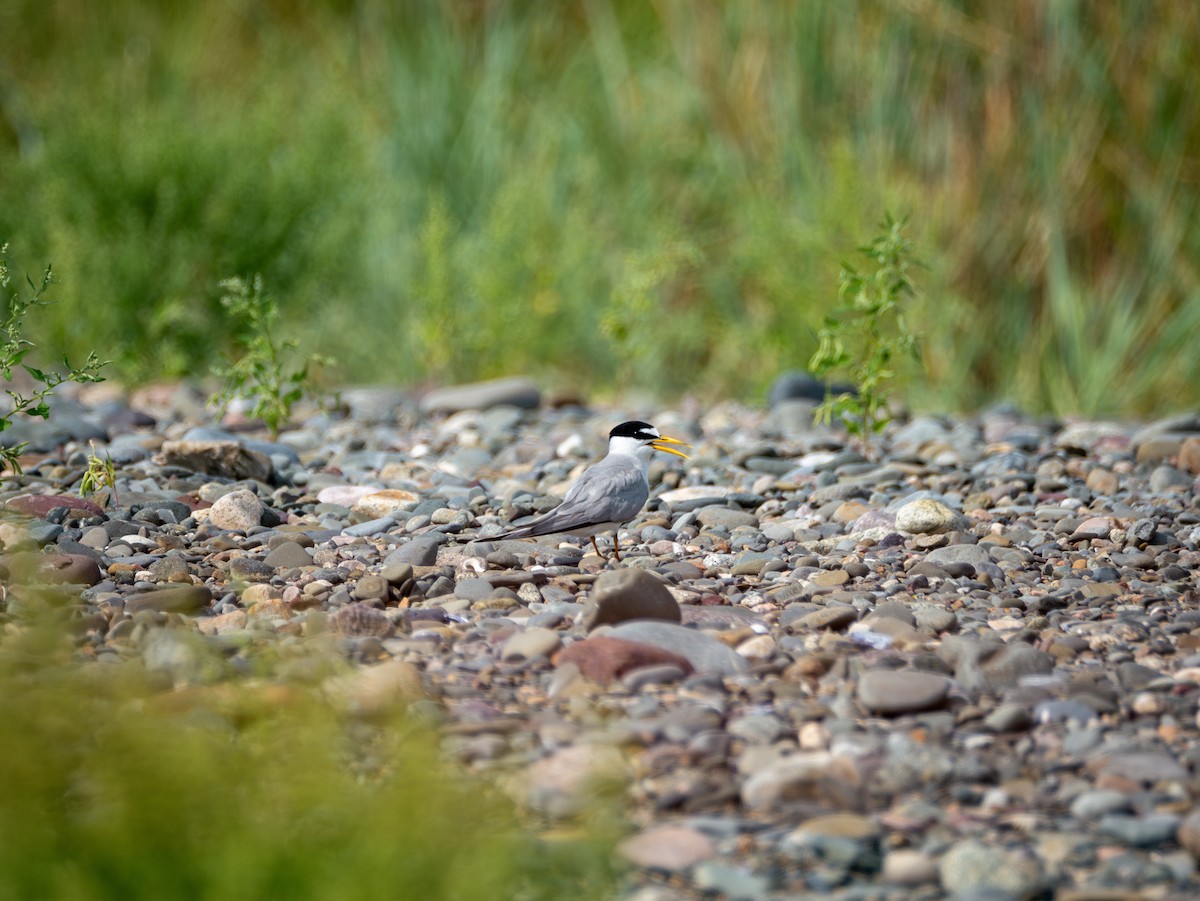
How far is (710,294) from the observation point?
7535 mm

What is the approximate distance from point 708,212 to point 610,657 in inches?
224

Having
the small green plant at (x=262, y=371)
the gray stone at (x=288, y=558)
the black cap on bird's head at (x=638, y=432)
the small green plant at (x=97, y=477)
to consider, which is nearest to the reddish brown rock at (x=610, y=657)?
the gray stone at (x=288, y=558)

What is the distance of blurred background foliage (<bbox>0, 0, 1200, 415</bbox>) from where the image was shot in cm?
618

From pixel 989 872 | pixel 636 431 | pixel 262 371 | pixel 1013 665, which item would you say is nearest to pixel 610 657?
pixel 1013 665

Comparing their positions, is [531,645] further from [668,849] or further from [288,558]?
[288,558]

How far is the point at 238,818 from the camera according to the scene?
5.70 ft

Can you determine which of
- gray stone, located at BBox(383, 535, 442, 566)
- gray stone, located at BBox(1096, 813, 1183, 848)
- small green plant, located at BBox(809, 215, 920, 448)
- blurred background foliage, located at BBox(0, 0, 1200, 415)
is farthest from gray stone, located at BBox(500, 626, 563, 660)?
blurred background foliage, located at BBox(0, 0, 1200, 415)

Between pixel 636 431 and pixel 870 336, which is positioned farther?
pixel 870 336

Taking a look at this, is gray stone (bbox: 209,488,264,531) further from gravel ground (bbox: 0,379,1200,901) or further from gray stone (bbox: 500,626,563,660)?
gray stone (bbox: 500,626,563,660)

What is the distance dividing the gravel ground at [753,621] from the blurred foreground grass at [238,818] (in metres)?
0.19

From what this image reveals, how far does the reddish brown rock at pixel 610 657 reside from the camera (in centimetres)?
251

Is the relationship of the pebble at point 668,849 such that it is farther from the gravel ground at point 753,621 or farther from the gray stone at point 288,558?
the gray stone at point 288,558

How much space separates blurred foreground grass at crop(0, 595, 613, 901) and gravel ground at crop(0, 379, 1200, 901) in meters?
0.19

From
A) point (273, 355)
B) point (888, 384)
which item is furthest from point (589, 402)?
point (273, 355)
